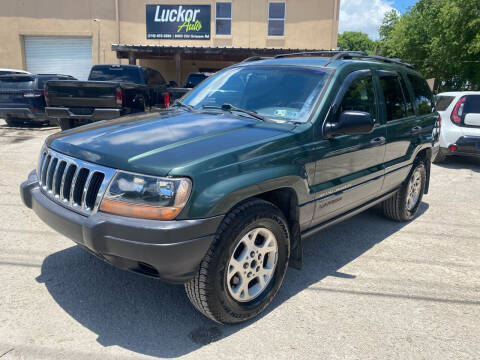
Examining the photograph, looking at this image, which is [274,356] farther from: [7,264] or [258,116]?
[7,264]

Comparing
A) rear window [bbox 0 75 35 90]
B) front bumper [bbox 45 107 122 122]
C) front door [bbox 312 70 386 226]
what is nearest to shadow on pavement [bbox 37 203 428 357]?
front door [bbox 312 70 386 226]

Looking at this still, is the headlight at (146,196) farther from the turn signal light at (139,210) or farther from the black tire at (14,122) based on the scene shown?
the black tire at (14,122)

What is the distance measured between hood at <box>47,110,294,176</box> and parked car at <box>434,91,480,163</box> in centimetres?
652

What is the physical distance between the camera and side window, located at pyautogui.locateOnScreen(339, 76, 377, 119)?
3.53 meters

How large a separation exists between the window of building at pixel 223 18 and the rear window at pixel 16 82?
423 inches

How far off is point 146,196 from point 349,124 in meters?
1.68

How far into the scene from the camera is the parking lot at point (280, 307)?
100.0 inches

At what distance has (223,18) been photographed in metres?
19.5

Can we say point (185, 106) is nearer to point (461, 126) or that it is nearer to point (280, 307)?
point (280, 307)

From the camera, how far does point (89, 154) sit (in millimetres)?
2604

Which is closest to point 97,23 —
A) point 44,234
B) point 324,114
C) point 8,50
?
point 8,50

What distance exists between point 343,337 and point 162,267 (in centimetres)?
132

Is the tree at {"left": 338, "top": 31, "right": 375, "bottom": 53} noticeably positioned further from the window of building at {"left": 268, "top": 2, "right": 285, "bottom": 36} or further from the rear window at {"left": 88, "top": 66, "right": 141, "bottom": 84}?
the rear window at {"left": 88, "top": 66, "right": 141, "bottom": 84}

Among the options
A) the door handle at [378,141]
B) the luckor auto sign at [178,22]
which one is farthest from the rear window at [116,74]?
the luckor auto sign at [178,22]
